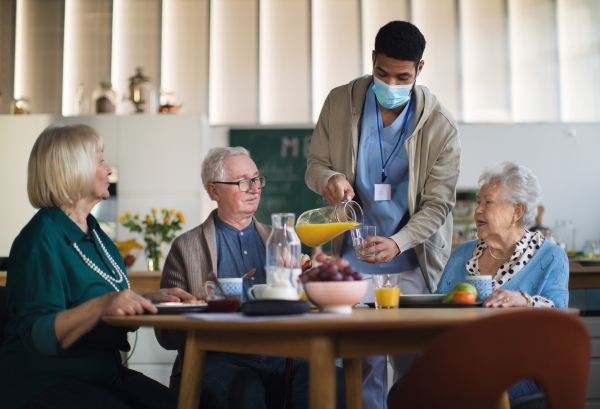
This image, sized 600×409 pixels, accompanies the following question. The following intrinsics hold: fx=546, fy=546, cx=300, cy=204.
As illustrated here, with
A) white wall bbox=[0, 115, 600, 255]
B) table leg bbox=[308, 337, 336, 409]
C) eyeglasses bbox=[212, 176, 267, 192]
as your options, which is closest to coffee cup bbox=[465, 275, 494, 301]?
table leg bbox=[308, 337, 336, 409]

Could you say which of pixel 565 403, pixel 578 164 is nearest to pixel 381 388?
pixel 565 403

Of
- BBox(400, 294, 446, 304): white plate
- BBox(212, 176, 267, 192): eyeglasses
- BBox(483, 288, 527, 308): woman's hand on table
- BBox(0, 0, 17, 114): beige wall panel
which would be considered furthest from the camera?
BBox(0, 0, 17, 114): beige wall panel

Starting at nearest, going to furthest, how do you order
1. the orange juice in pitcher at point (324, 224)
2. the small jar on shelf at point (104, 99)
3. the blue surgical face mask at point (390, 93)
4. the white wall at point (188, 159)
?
the orange juice in pitcher at point (324, 224) → the blue surgical face mask at point (390, 93) → the white wall at point (188, 159) → the small jar on shelf at point (104, 99)

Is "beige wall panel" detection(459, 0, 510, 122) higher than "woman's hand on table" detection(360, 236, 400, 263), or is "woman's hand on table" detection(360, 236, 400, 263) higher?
"beige wall panel" detection(459, 0, 510, 122)

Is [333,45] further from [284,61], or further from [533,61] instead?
[533,61]

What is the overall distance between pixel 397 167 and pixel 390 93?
0.29 metres

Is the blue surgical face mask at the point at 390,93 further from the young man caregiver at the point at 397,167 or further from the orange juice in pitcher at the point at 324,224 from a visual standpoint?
the orange juice in pitcher at the point at 324,224

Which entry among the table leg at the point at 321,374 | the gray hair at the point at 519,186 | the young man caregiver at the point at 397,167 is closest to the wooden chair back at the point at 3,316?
the table leg at the point at 321,374

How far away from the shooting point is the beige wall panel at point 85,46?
585 centimetres

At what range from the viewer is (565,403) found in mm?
844

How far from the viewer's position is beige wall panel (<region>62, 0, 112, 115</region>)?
19.2 ft

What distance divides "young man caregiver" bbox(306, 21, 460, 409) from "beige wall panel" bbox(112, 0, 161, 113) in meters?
4.15

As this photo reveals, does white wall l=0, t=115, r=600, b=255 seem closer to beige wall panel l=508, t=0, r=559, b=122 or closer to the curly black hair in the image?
beige wall panel l=508, t=0, r=559, b=122

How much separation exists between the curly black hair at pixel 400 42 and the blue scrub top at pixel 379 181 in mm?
270
